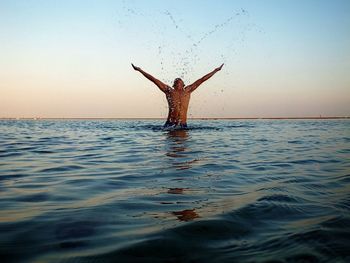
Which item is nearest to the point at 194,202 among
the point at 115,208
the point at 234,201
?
the point at 234,201

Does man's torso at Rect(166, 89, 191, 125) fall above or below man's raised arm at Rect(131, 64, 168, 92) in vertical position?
below

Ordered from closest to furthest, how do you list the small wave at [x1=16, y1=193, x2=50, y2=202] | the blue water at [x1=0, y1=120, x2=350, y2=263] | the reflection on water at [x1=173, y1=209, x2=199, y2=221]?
the blue water at [x1=0, y1=120, x2=350, y2=263] → the reflection on water at [x1=173, y1=209, x2=199, y2=221] → the small wave at [x1=16, y1=193, x2=50, y2=202]

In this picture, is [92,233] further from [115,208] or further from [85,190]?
[85,190]

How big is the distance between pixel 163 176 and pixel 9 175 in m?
2.68

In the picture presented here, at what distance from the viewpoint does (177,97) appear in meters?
16.2

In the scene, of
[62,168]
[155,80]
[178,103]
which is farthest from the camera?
[178,103]

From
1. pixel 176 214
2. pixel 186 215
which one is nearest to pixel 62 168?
pixel 176 214

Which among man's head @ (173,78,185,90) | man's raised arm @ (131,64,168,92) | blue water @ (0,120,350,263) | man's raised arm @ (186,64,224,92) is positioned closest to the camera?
blue water @ (0,120,350,263)

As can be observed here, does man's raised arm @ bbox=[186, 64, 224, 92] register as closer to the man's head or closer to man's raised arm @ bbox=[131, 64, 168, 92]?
the man's head

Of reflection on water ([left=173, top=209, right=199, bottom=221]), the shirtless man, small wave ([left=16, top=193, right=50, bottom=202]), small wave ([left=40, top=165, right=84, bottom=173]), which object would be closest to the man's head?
the shirtless man

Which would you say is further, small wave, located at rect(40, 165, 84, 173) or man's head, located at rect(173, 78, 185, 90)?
man's head, located at rect(173, 78, 185, 90)

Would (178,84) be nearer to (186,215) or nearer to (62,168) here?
(62,168)

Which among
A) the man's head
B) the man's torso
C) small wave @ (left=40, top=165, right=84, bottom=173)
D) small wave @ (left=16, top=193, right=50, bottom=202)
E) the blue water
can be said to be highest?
the man's head

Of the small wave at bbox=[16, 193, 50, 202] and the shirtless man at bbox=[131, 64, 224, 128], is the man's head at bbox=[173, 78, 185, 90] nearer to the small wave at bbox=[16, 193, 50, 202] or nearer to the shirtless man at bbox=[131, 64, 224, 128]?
the shirtless man at bbox=[131, 64, 224, 128]
